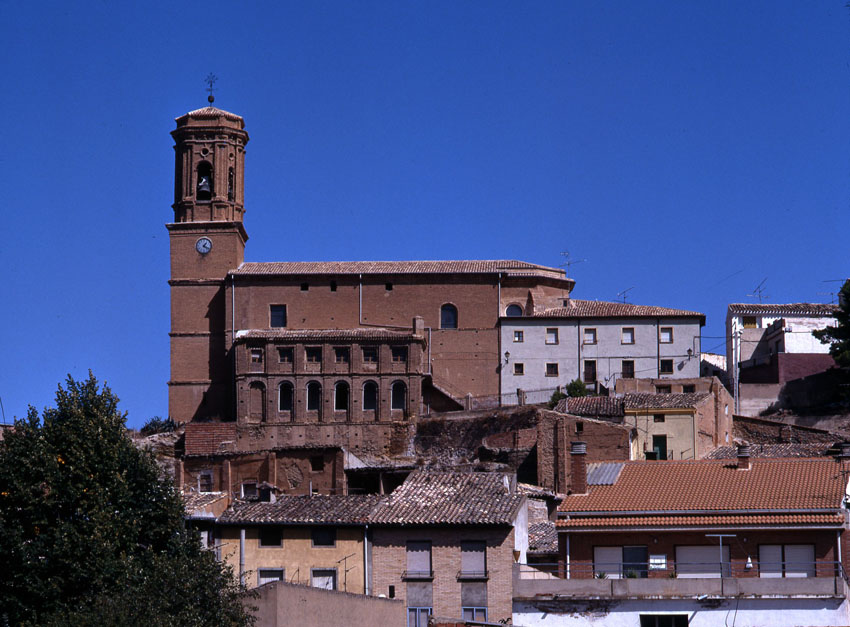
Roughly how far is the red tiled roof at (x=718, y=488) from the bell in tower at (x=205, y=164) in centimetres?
4029

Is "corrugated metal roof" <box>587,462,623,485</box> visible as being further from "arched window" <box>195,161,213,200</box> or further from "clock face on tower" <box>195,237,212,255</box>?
"arched window" <box>195,161,213,200</box>

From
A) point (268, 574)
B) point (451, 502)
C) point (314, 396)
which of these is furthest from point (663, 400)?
point (268, 574)

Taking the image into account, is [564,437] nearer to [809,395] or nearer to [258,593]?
[809,395]

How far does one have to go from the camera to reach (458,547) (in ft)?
148

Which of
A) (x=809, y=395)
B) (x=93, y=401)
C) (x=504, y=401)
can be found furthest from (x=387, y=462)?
(x=93, y=401)

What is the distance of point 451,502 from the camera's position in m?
47.0

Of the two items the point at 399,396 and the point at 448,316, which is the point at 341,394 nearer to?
the point at 399,396

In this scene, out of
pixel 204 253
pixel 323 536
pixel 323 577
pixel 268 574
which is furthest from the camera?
pixel 204 253

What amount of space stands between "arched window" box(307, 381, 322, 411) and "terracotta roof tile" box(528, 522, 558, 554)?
2543cm

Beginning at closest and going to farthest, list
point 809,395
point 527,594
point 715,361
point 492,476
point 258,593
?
1. point 258,593
2. point 527,594
3. point 492,476
4. point 809,395
5. point 715,361

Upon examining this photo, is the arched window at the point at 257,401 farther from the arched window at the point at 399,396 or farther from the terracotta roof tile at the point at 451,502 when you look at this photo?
the terracotta roof tile at the point at 451,502

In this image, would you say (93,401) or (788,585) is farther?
(93,401)

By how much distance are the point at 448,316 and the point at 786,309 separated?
17748mm

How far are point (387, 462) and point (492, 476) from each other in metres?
20.4
